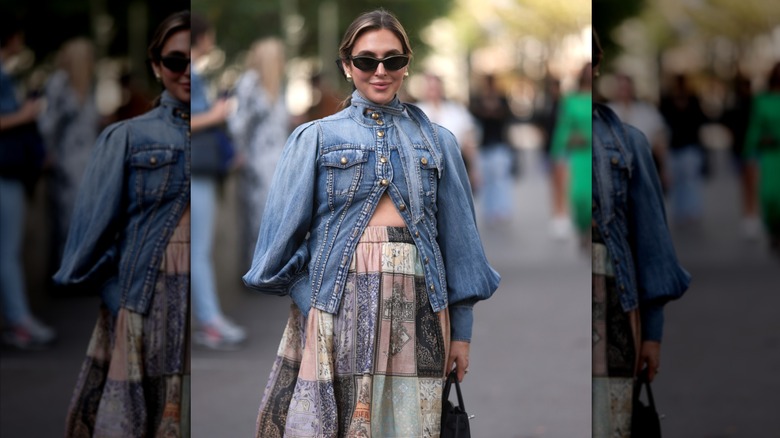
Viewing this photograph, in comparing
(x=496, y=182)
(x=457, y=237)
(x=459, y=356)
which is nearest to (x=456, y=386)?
(x=459, y=356)

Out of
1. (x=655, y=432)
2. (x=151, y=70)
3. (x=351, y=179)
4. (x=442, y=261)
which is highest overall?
(x=151, y=70)

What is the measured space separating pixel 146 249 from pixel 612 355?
73.6 inches

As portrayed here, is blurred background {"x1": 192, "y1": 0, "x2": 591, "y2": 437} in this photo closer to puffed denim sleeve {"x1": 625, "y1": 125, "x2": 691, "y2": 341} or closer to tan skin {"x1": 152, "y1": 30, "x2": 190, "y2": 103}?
tan skin {"x1": 152, "y1": 30, "x2": 190, "y2": 103}

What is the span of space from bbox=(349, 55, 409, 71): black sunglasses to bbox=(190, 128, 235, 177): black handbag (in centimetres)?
106

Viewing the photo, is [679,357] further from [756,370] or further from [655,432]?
[655,432]

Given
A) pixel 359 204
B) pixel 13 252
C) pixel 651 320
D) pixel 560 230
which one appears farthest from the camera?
pixel 13 252

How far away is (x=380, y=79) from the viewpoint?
4176 millimetres

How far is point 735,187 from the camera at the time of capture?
229 inches

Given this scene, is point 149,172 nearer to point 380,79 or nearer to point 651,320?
point 380,79

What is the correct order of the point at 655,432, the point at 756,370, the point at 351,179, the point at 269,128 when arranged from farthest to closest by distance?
the point at 756,370 → the point at 269,128 → the point at 655,432 → the point at 351,179

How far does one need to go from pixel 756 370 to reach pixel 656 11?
5.71ft

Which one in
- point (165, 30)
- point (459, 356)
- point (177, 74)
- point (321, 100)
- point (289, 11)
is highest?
point (289, 11)

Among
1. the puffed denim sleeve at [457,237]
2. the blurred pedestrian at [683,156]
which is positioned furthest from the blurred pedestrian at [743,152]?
the puffed denim sleeve at [457,237]

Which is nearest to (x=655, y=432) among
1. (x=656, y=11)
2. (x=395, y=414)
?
(x=395, y=414)
